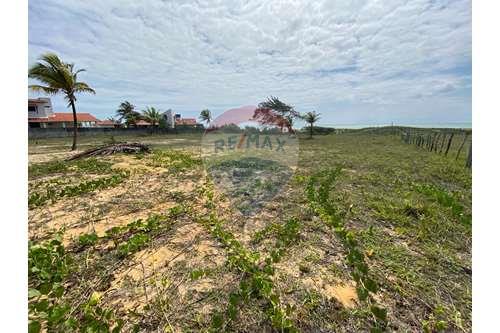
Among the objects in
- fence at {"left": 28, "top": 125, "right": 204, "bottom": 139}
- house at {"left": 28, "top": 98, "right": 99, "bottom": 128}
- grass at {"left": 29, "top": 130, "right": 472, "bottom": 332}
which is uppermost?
house at {"left": 28, "top": 98, "right": 99, "bottom": 128}

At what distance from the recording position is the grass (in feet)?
4.81

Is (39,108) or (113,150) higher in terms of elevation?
(39,108)

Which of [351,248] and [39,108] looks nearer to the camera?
[351,248]

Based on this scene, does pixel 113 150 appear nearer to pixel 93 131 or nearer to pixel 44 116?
pixel 93 131

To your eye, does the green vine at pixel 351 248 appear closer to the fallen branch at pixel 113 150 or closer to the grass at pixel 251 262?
the grass at pixel 251 262

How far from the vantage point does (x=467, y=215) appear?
10.0ft

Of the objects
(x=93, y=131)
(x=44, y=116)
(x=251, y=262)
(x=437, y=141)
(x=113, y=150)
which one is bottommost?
(x=251, y=262)

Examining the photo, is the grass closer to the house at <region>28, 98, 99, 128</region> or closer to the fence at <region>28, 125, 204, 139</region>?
the fence at <region>28, 125, 204, 139</region>

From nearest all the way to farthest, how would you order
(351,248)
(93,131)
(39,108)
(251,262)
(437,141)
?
(251,262) < (351,248) < (437,141) < (93,131) < (39,108)

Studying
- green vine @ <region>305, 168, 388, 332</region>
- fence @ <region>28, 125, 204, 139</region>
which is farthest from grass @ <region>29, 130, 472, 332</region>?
fence @ <region>28, 125, 204, 139</region>

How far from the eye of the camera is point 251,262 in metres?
2.00

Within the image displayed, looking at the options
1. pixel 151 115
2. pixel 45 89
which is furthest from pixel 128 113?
pixel 45 89

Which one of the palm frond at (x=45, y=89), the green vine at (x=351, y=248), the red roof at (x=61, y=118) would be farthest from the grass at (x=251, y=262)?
the red roof at (x=61, y=118)

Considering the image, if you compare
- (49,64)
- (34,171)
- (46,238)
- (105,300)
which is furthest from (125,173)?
(49,64)
